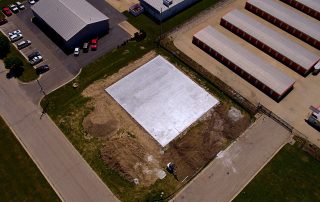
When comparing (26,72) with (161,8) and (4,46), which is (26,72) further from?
(161,8)

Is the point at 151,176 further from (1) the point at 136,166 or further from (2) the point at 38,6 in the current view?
(2) the point at 38,6

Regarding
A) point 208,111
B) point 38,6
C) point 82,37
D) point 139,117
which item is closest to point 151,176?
point 139,117

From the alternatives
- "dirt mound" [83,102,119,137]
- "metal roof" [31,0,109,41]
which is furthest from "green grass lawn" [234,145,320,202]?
"metal roof" [31,0,109,41]

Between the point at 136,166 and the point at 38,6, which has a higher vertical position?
the point at 38,6

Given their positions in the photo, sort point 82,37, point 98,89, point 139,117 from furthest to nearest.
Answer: point 82,37 → point 98,89 → point 139,117

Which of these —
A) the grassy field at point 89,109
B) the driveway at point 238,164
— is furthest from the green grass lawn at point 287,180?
the grassy field at point 89,109

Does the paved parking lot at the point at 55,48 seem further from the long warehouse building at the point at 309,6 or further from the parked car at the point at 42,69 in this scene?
the long warehouse building at the point at 309,6
